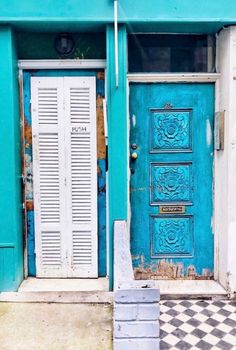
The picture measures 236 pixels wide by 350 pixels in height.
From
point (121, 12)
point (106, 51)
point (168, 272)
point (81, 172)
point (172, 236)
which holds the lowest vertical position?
point (168, 272)

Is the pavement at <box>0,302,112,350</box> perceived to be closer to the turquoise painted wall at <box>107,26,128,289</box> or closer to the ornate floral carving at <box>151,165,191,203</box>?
the turquoise painted wall at <box>107,26,128,289</box>

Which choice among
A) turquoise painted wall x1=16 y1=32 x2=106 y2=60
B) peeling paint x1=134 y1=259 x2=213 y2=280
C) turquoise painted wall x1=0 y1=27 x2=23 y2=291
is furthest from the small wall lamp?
peeling paint x1=134 y1=259 x2=213 y2=280

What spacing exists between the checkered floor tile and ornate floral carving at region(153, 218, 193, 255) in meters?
0.48

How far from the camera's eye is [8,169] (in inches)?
128

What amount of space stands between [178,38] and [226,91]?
69cm

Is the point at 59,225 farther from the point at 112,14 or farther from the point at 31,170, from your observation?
the point at 112,14

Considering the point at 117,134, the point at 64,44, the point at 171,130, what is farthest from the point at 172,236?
the point at 64,44

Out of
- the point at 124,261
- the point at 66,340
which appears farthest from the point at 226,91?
the point at 66,340

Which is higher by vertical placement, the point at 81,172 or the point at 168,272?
the point at 81,172

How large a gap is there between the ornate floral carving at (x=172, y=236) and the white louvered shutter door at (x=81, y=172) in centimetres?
59

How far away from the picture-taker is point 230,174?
332cm

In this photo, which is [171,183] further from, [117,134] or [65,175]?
[65,175]

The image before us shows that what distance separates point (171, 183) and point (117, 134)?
2.34 ft

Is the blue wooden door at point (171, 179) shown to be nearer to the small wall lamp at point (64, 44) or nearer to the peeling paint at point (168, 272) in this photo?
the peeling paint at point (168, 272)
